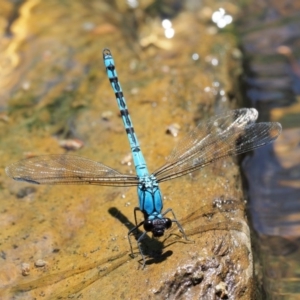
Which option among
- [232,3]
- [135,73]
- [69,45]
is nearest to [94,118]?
[135,73]

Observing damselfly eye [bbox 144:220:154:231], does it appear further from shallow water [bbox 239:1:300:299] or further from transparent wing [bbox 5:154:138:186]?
shallow water [bbox 239:1:300:299]

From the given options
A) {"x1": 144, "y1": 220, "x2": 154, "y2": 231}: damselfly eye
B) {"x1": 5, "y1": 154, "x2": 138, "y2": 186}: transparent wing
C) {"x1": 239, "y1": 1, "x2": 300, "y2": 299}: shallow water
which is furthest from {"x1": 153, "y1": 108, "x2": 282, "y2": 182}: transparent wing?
{"x1": 239, "y1": 1, "x2": 300, "y2": 299}: shallow water

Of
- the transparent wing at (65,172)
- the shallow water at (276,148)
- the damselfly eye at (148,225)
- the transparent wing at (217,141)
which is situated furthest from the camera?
the shallow water at (276,148)

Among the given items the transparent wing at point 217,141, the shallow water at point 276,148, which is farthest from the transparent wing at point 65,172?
the shallow water at point 276,148

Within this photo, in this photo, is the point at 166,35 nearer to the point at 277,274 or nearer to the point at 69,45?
the point at 69,45

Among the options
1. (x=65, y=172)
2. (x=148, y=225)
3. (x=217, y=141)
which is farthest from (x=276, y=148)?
(x=65, y=172)

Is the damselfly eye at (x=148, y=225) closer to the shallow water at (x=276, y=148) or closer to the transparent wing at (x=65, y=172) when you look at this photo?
the transparent wing at (x=65, y=172)
